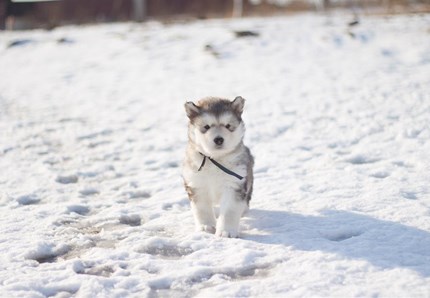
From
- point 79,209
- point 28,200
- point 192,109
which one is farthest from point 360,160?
point 28,200

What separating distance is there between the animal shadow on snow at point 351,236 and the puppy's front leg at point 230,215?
0.15m

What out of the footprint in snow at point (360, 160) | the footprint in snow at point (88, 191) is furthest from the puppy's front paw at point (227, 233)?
the footprint in snow at point (360, 160)

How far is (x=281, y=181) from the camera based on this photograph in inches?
254

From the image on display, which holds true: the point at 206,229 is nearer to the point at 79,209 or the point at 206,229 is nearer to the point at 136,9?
the point at 79,209

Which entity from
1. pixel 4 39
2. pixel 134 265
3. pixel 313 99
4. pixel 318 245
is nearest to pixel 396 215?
pixel 318 245

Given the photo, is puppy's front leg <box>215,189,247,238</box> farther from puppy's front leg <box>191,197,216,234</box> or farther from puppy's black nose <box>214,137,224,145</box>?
puppy's black nose <box>214,137,224,145</box>

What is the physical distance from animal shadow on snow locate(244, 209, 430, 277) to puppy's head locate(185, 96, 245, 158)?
0.80 m

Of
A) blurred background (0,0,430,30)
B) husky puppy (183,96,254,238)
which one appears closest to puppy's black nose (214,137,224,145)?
husky puppy (183,96,254,238)

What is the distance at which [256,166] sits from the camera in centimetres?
719

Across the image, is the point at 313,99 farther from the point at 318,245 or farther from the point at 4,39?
the point at 4,39

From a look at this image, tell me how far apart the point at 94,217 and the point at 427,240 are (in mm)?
3043

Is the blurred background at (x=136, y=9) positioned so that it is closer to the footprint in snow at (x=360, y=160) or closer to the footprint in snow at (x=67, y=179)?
the footprint in snow at (x=360, y=160)

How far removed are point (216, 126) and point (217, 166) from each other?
0.35m

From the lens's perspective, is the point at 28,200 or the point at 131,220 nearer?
the point at 131,220
